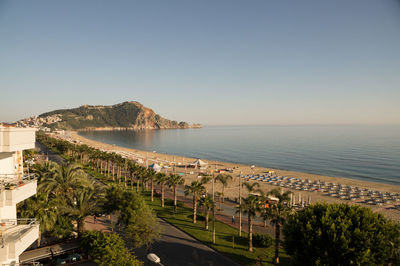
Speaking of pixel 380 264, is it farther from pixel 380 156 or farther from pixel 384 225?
pixel 380 156

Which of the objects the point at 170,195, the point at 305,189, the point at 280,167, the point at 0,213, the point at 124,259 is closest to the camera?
the point at 0,213

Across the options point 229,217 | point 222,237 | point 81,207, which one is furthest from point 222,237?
point 81,207

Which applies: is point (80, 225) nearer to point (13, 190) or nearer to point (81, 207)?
point (81, 207)

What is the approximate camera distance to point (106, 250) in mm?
19703

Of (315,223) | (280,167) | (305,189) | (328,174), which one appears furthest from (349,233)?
(280,167)

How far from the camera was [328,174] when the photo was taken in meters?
83.8

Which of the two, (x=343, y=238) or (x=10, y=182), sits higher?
(x=10, y=182)

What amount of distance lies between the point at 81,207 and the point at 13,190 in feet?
46.3

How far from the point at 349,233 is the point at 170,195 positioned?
37566 mm

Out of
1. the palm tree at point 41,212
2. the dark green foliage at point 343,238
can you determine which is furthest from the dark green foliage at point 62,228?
the dark green foliage at point 343,238

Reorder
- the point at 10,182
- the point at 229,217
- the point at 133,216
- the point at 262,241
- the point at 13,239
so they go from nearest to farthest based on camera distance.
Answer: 1. the point at 13,239
2. the point at 10,182
3. the point at 133,216
4. the point at 262,241
5. the point at 229,217

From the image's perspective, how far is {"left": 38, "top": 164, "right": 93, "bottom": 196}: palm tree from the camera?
2803 centimetres

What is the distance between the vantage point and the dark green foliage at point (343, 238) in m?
16.1

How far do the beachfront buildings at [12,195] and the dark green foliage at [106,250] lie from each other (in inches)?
257
